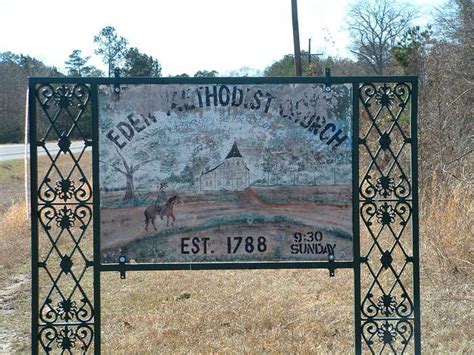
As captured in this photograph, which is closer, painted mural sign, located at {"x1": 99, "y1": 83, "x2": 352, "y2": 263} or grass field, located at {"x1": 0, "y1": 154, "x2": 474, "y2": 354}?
painted mural sign, located at {"x1": 99, "y1": 83, "x2": 352, "y2": 263}

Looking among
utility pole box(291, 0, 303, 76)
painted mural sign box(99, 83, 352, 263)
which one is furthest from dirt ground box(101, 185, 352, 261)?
utility pole box(291, 0, 303, 76)

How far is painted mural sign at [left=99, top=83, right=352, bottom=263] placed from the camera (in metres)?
4.78

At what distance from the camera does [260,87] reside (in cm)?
479

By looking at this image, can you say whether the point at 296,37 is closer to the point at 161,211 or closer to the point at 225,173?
the point at 225,173

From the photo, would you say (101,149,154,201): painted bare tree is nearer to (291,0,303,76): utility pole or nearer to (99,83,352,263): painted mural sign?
(99,83,352,263): painted mural sign

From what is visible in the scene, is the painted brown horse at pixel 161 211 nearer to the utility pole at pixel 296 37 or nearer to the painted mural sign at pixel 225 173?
the painted mural sign at pixel 225 173

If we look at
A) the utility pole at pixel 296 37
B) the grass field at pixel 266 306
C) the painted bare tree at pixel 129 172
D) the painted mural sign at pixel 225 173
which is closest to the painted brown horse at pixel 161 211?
the painted mural sign at pixel 225 173

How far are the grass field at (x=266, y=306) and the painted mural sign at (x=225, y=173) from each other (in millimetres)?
1326

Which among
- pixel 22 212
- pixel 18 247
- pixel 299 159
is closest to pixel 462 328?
pixel 299 159

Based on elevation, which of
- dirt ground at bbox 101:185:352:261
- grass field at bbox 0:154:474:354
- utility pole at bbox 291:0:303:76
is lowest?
grass field at bbox 0:154:474:354

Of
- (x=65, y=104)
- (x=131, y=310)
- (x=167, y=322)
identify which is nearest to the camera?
A: (x=65, y=104)

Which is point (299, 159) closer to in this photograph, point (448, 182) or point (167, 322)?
point (167, 322)

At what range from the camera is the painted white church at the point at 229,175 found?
15.7ft

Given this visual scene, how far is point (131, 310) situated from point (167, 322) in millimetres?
784
